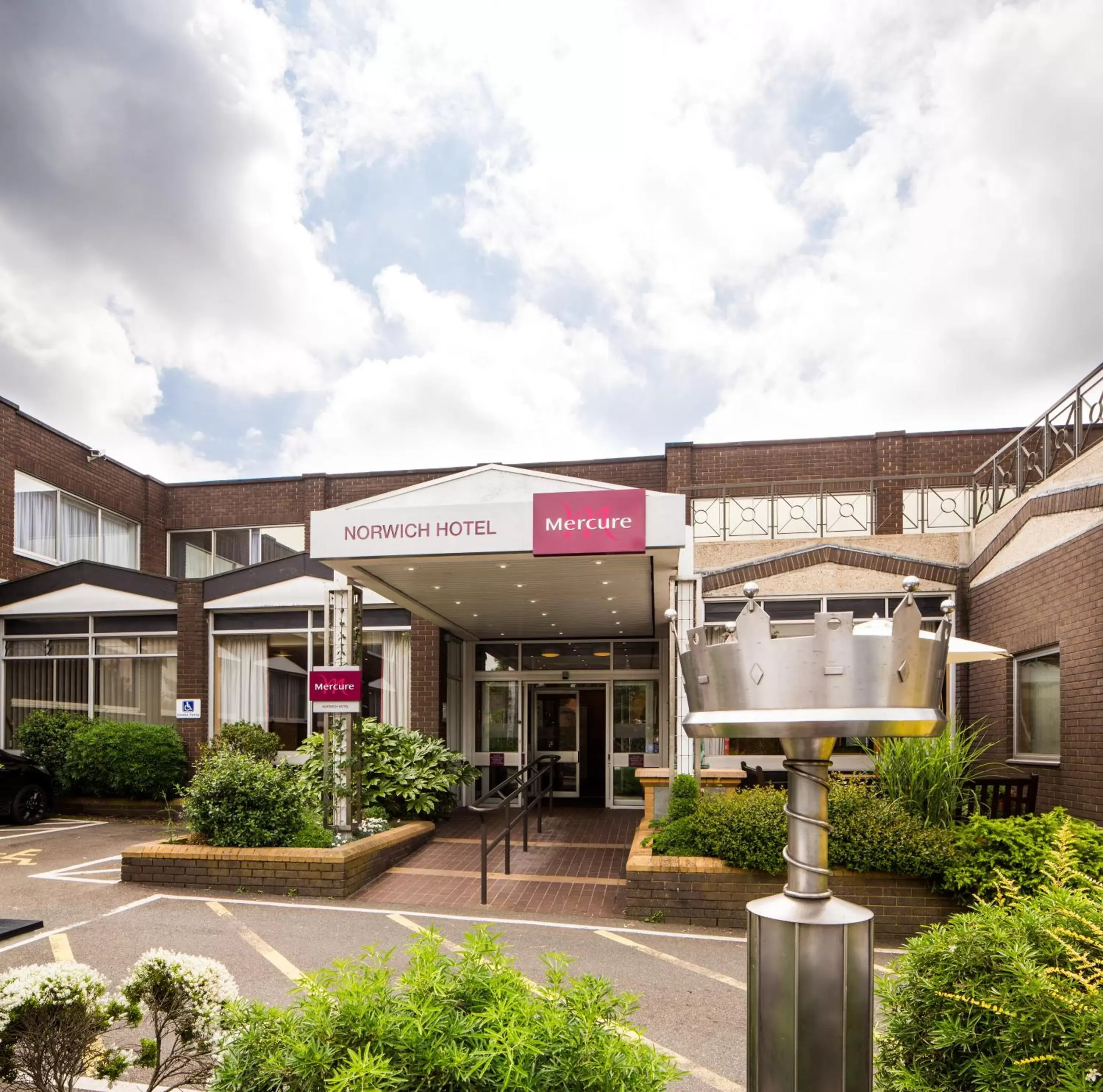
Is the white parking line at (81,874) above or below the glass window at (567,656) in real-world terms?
below

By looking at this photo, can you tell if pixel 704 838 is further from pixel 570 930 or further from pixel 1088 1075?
pixel 1088 1075

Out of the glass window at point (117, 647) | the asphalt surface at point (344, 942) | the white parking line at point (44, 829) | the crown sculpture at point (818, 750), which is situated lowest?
the white parking line at point (44, 829)

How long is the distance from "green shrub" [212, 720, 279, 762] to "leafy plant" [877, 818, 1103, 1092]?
39.7 feet

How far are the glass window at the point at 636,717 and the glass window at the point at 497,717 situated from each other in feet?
5.94

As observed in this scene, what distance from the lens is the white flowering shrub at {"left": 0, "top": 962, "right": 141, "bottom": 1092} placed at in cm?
283

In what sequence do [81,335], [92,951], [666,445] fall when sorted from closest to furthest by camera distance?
[92,951] < [666,445] < [81,335]

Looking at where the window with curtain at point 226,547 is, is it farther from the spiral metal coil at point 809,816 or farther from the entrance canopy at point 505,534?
the spiral metal coil at point 809,816

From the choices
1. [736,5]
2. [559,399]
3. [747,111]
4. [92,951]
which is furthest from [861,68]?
[559,399]

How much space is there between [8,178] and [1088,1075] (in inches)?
579

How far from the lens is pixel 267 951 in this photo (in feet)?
19.7

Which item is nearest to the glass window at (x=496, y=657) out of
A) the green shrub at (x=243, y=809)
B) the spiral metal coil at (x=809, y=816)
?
the green shrub at (x=243, y=809)

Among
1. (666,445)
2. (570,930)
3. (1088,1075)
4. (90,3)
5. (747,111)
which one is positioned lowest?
(570,930)

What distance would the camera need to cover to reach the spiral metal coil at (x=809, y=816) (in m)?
1.68

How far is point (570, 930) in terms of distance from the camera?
6.70 meters
